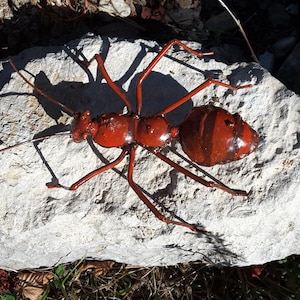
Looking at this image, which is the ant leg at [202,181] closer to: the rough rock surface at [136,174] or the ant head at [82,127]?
the rough rock surface at [136,174]

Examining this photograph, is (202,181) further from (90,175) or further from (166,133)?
(90,175)

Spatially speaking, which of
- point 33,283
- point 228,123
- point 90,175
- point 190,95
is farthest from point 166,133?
point 33,283

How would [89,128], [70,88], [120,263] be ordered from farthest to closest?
[120,263], [70,88], [89,128]

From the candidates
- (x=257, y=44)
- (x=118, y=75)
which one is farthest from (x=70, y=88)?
(x=257, y=44)

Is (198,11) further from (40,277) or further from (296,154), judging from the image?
(40,277)

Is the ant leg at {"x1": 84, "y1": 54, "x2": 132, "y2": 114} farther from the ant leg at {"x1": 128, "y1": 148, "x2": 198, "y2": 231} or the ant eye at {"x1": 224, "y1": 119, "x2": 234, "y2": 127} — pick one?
the ant eye at {"x1": 224, "y1": 119, "x2": 234, "y2": 127}

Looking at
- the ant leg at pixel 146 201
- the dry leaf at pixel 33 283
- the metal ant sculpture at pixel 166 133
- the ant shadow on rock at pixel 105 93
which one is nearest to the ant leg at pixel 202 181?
the metal ant sculpture at pixel 166 133

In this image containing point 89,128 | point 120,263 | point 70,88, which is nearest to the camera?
point 89,128
